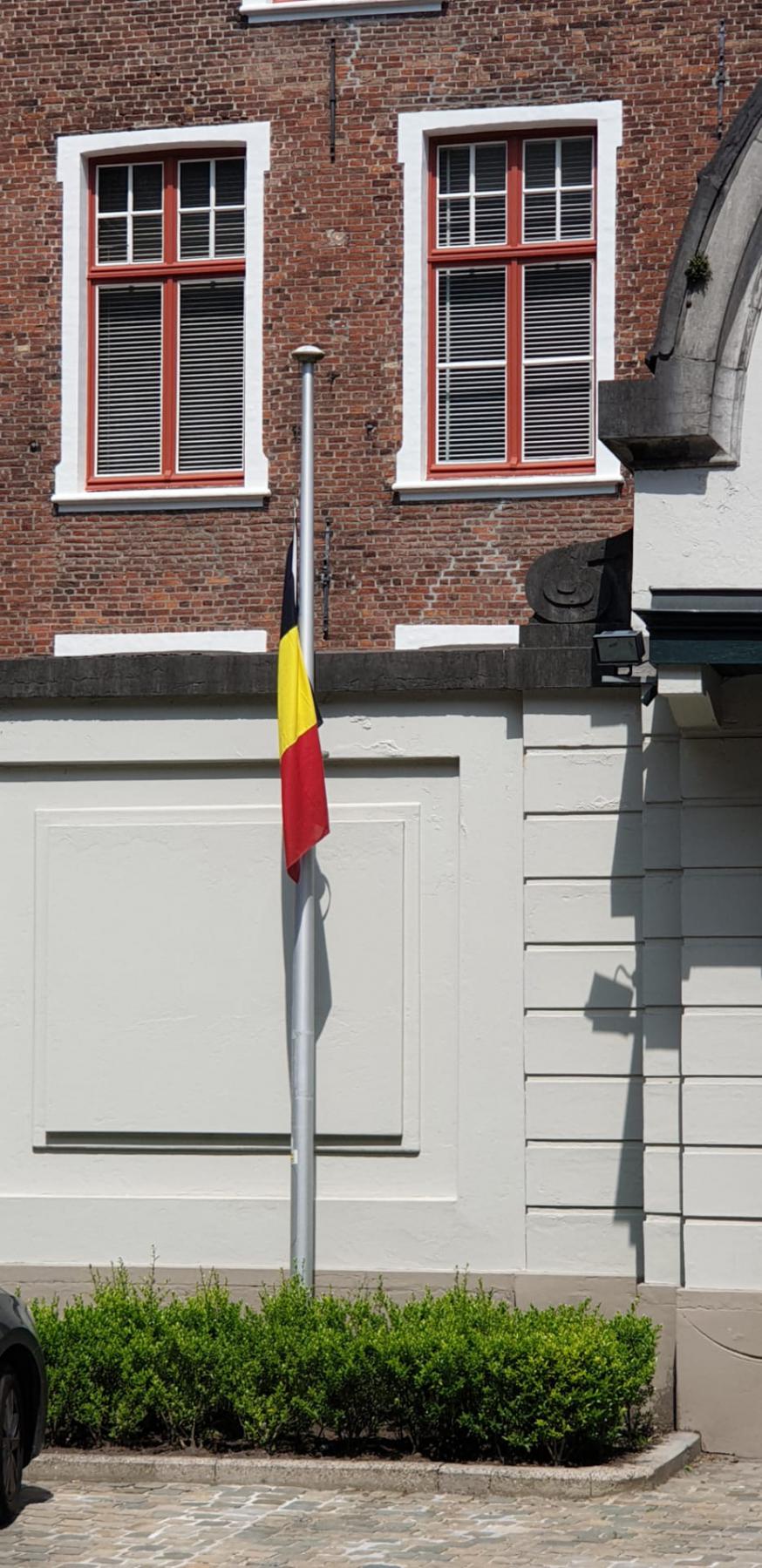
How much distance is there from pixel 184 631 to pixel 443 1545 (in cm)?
935

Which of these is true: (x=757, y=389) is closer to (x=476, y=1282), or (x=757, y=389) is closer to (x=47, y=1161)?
(x=476, y=1282)

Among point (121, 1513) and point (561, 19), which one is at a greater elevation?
point (561, 19)

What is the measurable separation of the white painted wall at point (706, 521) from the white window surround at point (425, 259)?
5181 millimetres

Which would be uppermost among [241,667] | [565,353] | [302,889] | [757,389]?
[565,353]

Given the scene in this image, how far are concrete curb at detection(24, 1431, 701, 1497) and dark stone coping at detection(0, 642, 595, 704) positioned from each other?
4541 millimetres

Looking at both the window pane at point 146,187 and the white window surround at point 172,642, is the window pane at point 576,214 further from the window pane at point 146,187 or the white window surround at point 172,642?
the white window surround at point 172,642

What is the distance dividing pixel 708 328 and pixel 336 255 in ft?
20.8

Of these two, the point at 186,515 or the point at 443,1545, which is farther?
the point at 186,515

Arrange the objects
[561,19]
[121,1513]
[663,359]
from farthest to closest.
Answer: [561,19] → [663,359] → [121,1513]

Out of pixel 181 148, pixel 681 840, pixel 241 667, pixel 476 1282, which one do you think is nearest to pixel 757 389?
pixel 681 840

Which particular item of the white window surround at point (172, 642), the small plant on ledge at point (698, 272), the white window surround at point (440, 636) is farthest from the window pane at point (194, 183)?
the small plant on ledge at point (698, 272)

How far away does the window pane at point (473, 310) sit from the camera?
693 inches

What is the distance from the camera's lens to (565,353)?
17.6 metres

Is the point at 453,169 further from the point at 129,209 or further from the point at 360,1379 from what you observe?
the point at 360,1379
